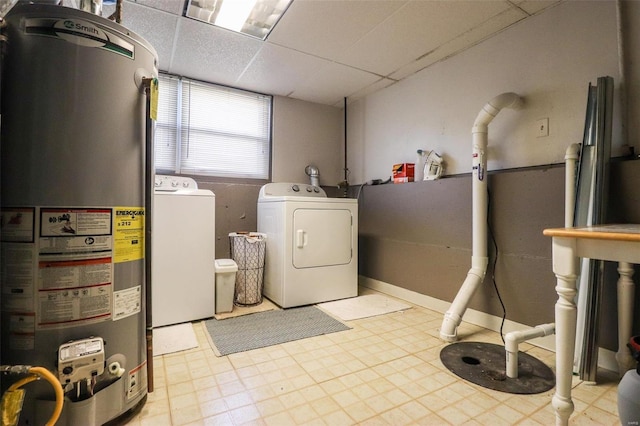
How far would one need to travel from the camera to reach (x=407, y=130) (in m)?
2.86

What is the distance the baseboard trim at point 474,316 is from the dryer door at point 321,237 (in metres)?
0.55

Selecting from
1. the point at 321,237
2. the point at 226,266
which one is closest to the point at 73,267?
the point at 226,266

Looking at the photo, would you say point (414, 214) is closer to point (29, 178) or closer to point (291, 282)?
point (291, 282)

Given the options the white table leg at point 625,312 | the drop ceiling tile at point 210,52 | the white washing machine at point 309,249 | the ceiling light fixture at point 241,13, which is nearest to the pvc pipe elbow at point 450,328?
the white table leg at point 625,312

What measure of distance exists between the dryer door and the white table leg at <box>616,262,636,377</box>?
180 centimetres

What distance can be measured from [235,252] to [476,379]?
198cm

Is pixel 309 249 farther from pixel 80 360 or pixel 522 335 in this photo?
pixel 80 360

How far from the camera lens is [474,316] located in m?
2.16

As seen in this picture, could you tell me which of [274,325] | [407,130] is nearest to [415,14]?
[407,130]

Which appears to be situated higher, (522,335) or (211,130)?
(211,130)

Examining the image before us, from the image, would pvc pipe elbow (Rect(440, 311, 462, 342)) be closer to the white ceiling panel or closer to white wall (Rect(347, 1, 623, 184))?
white wall (Rect(347, 1, 623, 184))

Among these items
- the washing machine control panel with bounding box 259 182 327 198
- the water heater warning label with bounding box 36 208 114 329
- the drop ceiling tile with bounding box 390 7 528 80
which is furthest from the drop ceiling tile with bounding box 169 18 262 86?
the water heater warning label with bounding box 36 208 114 329

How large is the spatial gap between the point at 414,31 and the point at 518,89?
84cm

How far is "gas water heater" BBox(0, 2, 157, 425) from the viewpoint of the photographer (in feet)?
3.08
